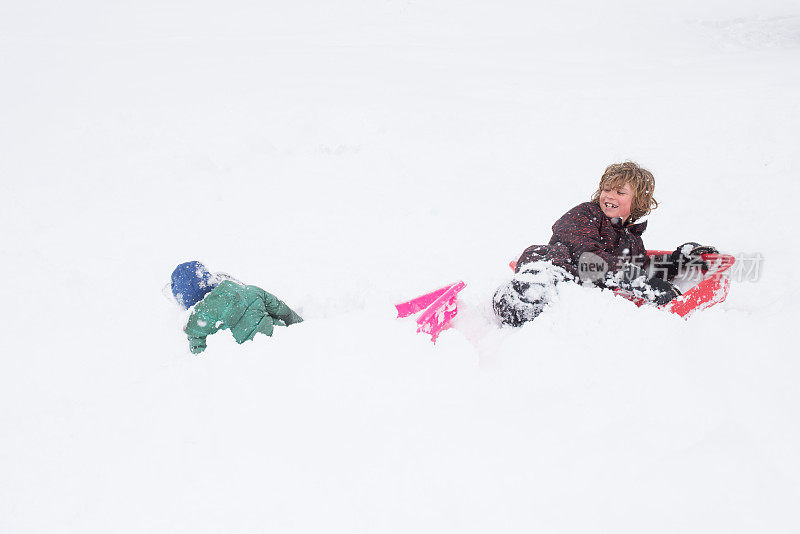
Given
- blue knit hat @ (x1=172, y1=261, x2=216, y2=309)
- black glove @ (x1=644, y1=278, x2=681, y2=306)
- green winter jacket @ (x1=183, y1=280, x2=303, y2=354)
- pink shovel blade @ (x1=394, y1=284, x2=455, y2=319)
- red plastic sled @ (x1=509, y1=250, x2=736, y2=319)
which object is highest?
blue knit hat @ (x1=172, y1=261, x2=216, y2=309)

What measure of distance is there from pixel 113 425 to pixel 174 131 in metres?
5.03

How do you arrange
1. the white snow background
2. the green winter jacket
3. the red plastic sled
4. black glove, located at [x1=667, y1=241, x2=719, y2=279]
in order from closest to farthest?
the white snow background, the red plastic sled, the green winter jacket, black glove, located at [x1=667, y1=241, x2=719, y2=279]

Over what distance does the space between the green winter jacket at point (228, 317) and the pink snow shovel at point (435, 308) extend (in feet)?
2.59

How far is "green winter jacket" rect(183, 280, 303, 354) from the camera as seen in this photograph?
247 cm

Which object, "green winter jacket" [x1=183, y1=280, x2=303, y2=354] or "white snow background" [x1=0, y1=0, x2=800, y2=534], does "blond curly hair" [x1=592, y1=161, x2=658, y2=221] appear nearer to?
"white snow background" [x1=0, y1=0, x2=800, y2=534]

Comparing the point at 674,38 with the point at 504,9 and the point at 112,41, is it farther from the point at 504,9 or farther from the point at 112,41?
the point at 112,41

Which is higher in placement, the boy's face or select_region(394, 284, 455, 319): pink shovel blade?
the boy's face

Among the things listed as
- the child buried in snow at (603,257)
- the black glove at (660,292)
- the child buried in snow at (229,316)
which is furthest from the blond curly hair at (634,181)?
the child buried in snow at (229,316)

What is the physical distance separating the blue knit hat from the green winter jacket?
0.85 ft

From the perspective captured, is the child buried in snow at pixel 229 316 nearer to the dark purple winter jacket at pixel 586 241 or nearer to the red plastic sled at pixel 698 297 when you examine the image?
the dark purple winter jacket at pixel 586 241

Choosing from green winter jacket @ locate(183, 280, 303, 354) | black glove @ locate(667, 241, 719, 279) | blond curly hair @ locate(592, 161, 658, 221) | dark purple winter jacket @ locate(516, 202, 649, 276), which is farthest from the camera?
black glove @ locate(667, 241, 719, 279)

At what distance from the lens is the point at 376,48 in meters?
8.29

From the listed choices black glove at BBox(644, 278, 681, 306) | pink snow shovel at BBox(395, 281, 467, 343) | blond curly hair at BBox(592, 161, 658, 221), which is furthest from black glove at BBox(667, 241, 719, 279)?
pink snow shovel at BBox(395, 281, 467, 343)

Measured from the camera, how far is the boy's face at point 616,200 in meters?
2.64
